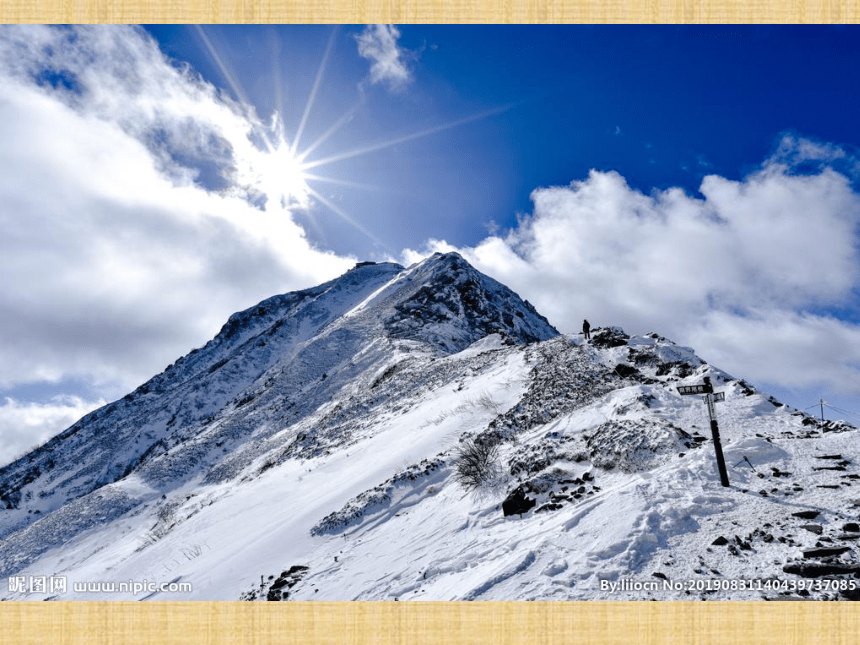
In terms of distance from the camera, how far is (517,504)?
9.18 metres

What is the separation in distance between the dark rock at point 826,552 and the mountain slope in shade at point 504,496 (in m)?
0.03

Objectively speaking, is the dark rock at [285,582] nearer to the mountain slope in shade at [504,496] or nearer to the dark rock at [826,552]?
the mountain slope in shade at [504,496]

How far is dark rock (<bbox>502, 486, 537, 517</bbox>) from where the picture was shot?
29.8 ft

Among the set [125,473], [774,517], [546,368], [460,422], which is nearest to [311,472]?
[460,422]

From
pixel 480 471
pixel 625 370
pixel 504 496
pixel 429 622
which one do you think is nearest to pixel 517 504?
pixel 504 496

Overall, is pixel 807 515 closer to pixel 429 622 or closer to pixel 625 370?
pixel 429 622

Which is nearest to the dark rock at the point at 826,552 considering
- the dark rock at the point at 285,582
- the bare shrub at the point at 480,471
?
the bare shrub at the point at 480,471

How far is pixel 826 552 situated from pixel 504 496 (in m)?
5.60

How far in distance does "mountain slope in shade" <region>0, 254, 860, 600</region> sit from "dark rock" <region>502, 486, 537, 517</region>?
0.11 m

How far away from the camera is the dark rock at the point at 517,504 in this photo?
29.8ft

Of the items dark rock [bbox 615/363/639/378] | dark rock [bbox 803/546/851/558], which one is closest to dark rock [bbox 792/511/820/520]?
dark rock [bbox 803/546/851/558]

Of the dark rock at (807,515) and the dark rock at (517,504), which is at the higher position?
the dark rock at (517,504)

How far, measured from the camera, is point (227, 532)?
15523 mm

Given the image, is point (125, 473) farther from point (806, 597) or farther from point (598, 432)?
point (806, 597)
